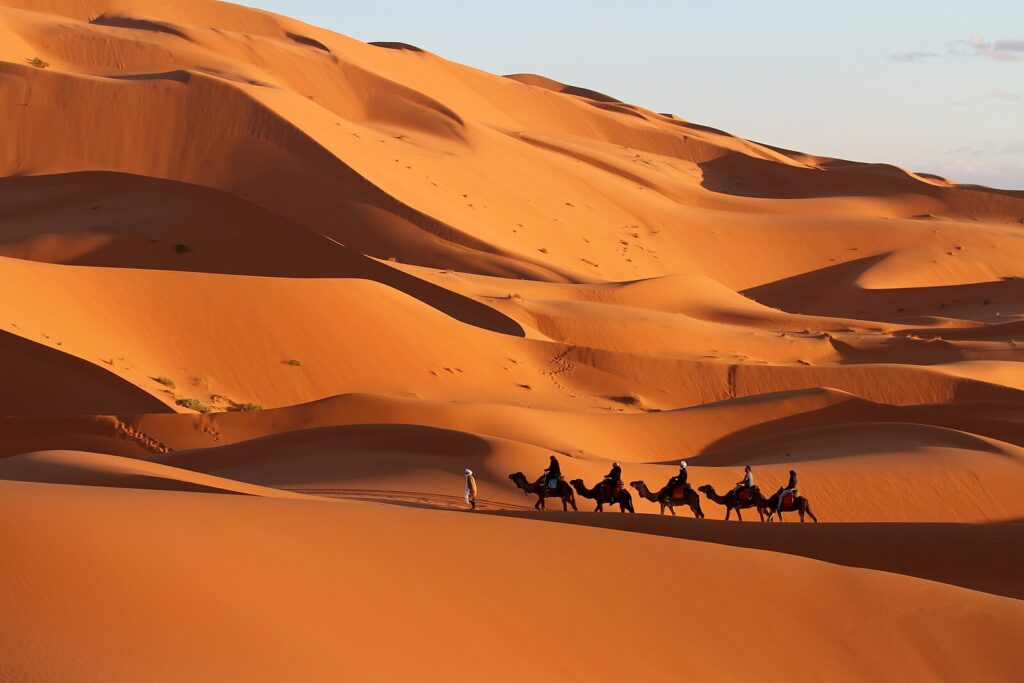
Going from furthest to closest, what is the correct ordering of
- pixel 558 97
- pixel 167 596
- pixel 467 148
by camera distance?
1. pixel 558 97
2. pixel 467 148
3. pixel 167 596

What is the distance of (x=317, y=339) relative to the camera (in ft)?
87.4

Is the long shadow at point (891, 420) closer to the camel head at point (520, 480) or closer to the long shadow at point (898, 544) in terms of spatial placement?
the camel head at point (520, 480)

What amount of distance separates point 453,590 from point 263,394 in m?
17.1

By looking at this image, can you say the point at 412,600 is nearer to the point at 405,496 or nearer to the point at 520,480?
the point at 405,496

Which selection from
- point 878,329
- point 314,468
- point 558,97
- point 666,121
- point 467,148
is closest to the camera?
point 314,468

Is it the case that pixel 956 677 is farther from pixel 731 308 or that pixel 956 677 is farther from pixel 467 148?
pixel 467 148

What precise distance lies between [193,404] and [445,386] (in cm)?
519

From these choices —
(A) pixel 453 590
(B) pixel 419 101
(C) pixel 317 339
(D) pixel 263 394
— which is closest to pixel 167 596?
(A) pixel 453 590

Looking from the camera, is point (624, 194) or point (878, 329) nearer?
point (878, 329)

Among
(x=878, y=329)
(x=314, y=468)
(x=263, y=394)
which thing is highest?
(x=878, y=329)

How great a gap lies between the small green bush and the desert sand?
5 cm

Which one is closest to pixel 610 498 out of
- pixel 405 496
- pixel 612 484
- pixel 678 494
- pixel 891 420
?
pixel 612 484

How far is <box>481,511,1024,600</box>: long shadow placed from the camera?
11820 millimetres

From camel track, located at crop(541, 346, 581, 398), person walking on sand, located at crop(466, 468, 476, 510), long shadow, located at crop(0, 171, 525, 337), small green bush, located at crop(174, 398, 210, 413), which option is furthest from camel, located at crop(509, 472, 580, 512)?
long shadow, located at crop(0, 171, 525, 337)
